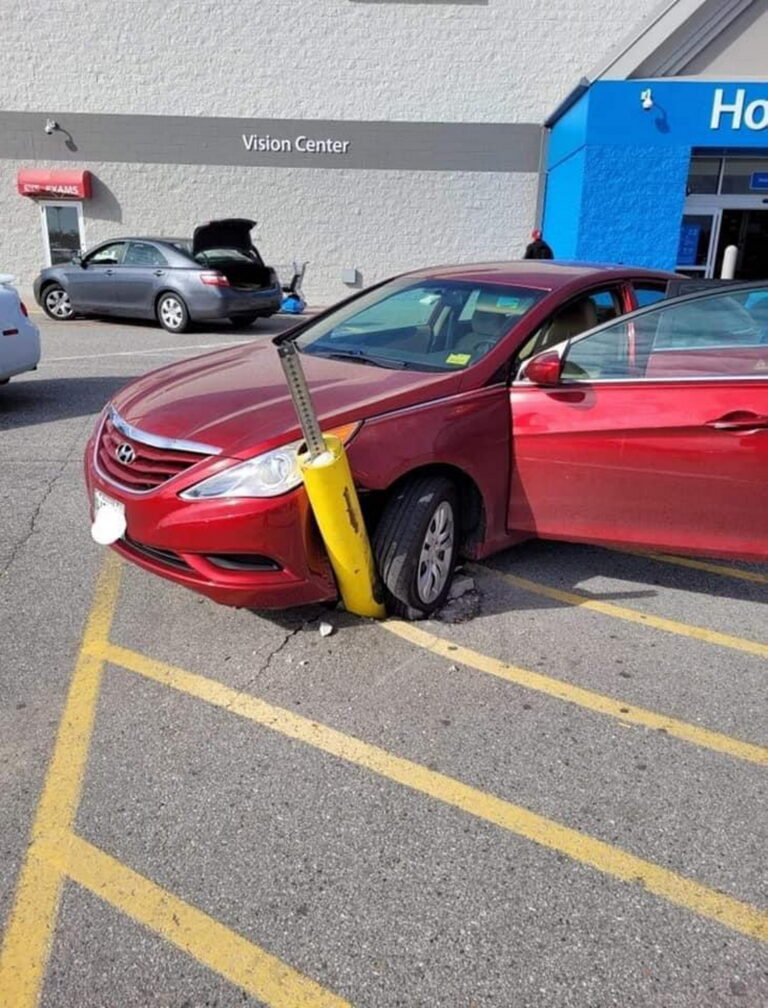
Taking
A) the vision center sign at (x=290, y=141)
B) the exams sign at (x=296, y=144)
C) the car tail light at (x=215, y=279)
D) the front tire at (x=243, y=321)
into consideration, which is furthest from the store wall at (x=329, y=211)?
the car tail light at (x=215, y=279)

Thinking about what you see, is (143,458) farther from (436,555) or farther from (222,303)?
(222,303)

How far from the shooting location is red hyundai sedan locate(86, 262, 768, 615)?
313cm

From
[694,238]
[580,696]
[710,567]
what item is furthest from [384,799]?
[694,238]

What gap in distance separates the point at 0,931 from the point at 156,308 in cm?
1227

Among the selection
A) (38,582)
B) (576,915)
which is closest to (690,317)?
(576,915)

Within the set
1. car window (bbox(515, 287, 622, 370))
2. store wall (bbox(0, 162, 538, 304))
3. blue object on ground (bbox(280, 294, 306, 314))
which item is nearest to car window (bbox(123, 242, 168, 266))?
blue object on ground (bbox(280, 294, 306, 314))

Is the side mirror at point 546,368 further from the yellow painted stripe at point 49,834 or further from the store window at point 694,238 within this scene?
Answer: the store window at point 694,238

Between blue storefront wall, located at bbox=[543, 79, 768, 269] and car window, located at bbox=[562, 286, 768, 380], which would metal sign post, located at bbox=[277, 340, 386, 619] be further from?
blue storefront wall, located at bbox=[543, 79, 768, 269]

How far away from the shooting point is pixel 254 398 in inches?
138

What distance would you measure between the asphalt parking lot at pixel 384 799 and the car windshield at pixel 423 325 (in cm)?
115

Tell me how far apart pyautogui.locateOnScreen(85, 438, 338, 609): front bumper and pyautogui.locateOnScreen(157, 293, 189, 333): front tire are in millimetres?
10263

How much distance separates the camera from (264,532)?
3045 millimetres

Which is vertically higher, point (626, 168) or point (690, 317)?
point (626, 168)

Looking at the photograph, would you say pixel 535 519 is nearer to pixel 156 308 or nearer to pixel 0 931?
pixel 0 931
